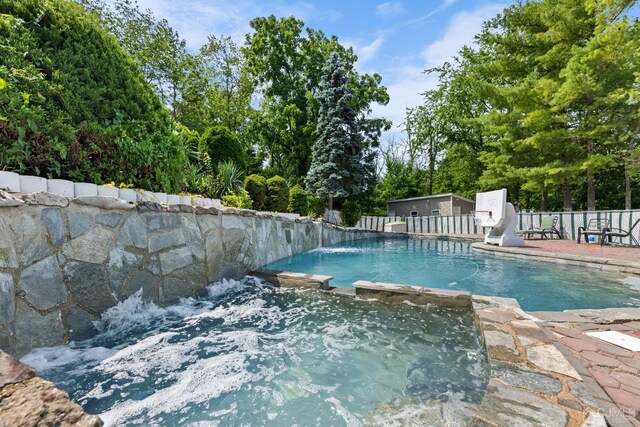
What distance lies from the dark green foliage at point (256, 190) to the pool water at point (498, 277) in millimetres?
1931

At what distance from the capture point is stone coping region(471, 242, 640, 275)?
16.2 ft

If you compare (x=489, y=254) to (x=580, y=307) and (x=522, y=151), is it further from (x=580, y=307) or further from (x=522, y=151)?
(x=522, y=151)

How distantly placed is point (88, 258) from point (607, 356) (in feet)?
12.9

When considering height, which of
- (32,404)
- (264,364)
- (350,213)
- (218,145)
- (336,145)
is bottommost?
(264,364)

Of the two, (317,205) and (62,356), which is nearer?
(62,356)

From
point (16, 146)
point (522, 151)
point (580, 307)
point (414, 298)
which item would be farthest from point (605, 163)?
point (16, 146)

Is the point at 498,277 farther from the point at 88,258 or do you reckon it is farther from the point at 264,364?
the point at 88,258

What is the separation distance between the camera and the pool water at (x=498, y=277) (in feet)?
11.8

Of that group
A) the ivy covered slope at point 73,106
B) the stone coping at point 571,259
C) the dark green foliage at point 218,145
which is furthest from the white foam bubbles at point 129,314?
the stone coping at point 571,259

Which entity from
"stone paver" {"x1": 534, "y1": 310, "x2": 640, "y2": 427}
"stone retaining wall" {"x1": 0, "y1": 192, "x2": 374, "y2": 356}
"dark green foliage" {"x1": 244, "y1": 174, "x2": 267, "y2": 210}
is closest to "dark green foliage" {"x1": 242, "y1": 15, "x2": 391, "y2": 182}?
"dark green foliage" {"x1": 244, "y1": 174, "x2": 267, "y2": 210}

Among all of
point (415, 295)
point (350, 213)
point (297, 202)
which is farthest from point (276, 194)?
point (350, 213)

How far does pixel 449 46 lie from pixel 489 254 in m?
17.4

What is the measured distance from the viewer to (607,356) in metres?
1.93

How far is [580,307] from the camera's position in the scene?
328cm
